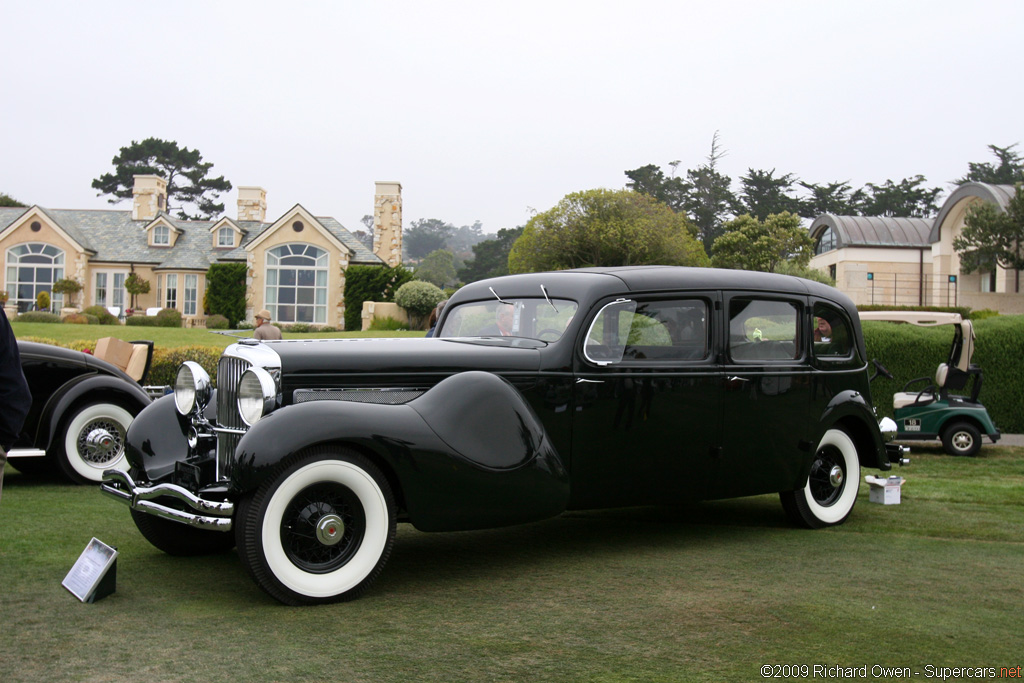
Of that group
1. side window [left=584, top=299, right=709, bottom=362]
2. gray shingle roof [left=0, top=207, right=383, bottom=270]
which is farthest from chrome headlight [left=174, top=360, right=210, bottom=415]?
gray shingle roof [left=0, top=207, right=383, bottom=270]

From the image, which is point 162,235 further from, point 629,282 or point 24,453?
point 629,282

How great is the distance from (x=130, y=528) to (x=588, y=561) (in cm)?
317

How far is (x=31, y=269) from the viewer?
42625mm

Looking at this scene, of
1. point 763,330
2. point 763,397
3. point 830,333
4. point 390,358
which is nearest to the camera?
point 390,358

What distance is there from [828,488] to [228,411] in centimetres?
436

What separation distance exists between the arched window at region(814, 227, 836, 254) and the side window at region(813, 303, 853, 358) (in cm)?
4892

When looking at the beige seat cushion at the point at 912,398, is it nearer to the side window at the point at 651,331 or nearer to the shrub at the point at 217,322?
the side window at the point at 651,331

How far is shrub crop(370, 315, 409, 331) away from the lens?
1470 inches

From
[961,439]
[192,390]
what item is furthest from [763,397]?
[961,439]

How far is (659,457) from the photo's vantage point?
546cm

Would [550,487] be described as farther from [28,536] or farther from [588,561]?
[28,536]

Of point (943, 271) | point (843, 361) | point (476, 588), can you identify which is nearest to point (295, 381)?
point (476, 588)

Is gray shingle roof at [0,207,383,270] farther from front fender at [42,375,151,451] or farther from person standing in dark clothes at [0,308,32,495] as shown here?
person standing in dark clothes at [0,308,32,495]

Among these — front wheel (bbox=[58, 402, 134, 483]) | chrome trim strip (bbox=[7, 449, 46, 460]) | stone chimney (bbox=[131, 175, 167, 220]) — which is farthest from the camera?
stone chimney (bbox=[131, 175, 167, 220])
